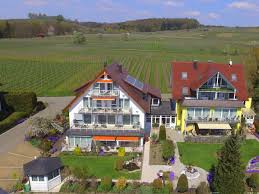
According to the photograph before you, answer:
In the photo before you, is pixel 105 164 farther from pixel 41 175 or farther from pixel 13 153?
pixel 13 153

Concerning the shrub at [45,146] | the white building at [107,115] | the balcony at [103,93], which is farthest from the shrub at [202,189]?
the shrub at [45,146]

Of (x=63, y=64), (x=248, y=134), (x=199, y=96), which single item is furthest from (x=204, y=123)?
(x=63, y=64)

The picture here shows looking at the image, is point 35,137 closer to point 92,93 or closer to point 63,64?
point 92,93

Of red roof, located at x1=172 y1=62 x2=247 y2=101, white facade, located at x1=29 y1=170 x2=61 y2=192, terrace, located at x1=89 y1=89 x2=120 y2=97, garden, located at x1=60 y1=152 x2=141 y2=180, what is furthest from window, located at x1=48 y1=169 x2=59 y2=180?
red roof, located at x1=172 y1=62 x2=247 y2=101

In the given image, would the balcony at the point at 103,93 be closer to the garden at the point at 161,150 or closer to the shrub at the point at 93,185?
the garden at the point at 161,150

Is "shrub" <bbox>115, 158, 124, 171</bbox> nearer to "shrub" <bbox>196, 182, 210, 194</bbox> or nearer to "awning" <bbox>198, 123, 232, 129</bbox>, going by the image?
"shrub" <bbox>196, 182, 210, 194</bbox>

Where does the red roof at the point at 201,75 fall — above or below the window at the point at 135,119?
above
